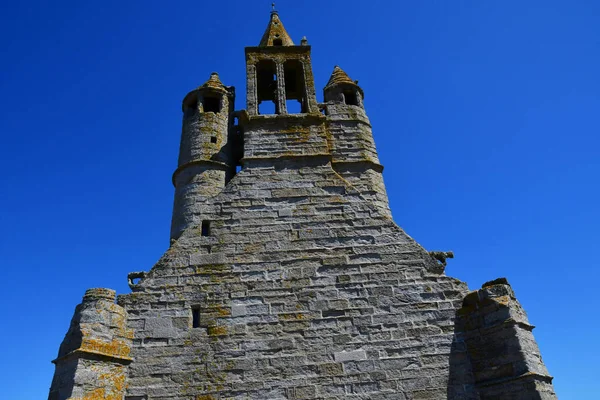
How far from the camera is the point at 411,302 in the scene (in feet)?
26.2

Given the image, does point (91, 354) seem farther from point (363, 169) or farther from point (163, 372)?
point (363, 169)

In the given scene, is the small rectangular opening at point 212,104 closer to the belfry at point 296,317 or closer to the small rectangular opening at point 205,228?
the belfry at point 296,317

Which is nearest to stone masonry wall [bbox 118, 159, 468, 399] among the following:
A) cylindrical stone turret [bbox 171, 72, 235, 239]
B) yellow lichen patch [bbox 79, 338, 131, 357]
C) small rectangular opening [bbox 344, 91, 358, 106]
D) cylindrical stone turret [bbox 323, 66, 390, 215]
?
yellow lichen patch [bbox 79, 338, 131, 357]

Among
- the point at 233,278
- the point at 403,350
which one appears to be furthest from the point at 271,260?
the point at 403,350

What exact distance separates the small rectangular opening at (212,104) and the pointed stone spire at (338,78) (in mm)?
3223

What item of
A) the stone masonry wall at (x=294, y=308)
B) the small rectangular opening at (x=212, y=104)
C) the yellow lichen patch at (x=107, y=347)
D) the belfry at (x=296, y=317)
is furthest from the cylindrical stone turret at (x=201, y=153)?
the yellow lichen patch at (x=107, y=347)

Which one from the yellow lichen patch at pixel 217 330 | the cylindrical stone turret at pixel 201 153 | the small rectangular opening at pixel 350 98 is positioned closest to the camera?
the yellow lichen patch at pixel 217 330

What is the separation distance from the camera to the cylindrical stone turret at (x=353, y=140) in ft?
39.1

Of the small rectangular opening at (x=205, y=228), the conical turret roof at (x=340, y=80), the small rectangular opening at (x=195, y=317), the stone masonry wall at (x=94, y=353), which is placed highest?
the conical turret roof at (x=340, y=80)

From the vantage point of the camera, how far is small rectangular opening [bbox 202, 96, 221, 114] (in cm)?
1317

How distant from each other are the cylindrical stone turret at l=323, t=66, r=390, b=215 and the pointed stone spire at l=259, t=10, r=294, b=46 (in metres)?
2.68

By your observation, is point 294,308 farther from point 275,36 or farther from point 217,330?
point 275,36

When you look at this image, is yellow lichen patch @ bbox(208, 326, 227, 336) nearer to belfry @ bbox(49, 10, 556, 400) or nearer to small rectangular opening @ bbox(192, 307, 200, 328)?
belfry @ bbox(49, 10, 556, 400)

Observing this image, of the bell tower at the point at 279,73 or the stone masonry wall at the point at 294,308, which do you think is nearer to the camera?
the stone masonry wall at the point at 294,308
